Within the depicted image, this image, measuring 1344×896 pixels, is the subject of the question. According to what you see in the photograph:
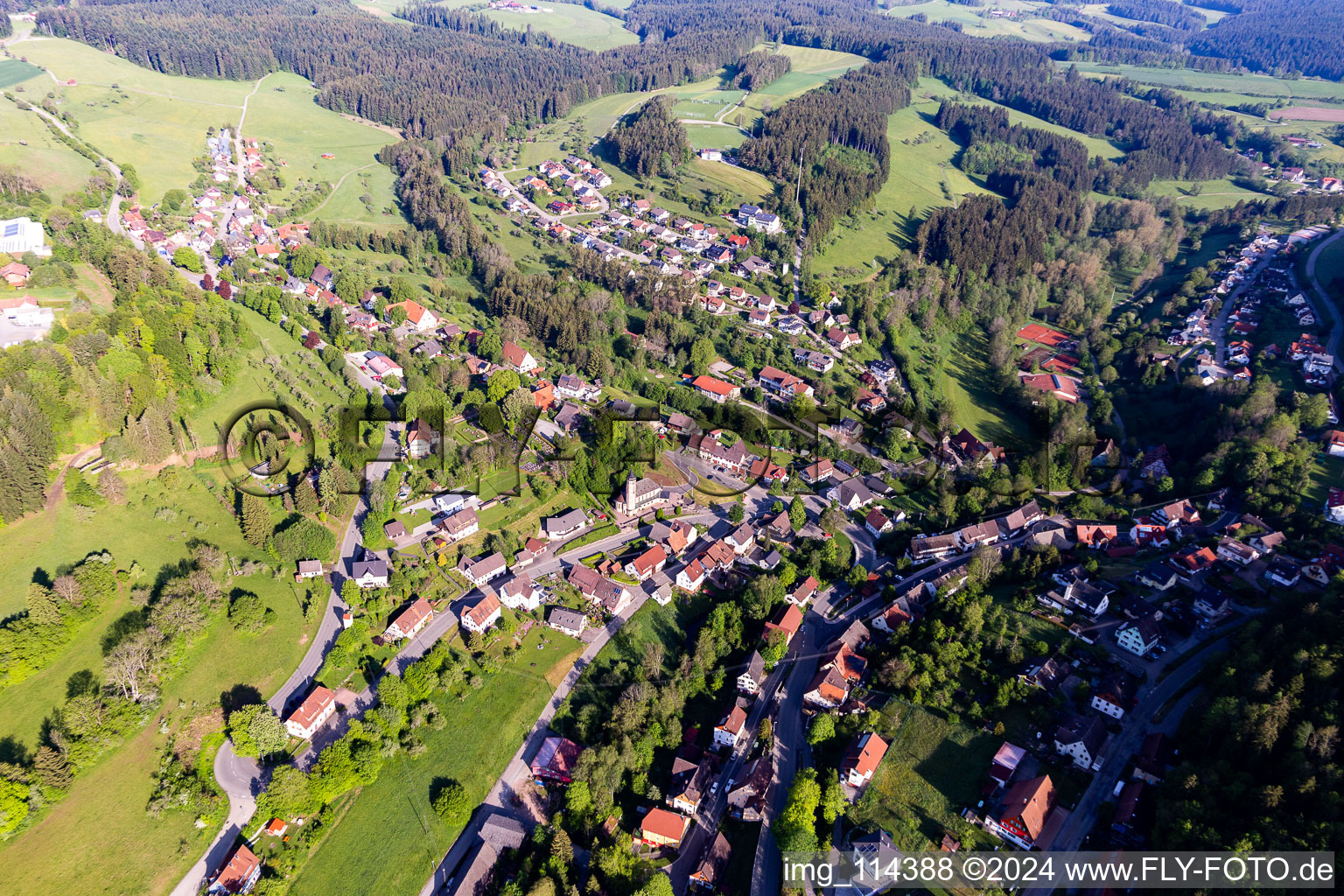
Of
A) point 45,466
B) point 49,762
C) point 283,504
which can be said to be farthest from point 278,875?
point 45,466

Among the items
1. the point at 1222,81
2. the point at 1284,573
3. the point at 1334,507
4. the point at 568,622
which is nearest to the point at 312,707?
the point at 568,622

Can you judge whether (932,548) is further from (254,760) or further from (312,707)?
(254,760)

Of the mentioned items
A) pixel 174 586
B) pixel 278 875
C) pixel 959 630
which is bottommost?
pixel 278 875

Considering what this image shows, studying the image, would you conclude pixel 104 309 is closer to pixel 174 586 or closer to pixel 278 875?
pixel 174 586

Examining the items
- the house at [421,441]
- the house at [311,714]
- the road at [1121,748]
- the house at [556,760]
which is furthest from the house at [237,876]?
the road at [1121,748]

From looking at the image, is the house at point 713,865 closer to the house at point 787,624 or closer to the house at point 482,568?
the house at point 787,624

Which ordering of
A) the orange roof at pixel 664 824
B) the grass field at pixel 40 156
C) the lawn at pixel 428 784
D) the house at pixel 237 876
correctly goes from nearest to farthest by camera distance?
1. the house at pixel 237 876
2. the lawn at pixel 428 784
3. the orange roof at pixel 664 824
4. the grass field at pixel 40 156
